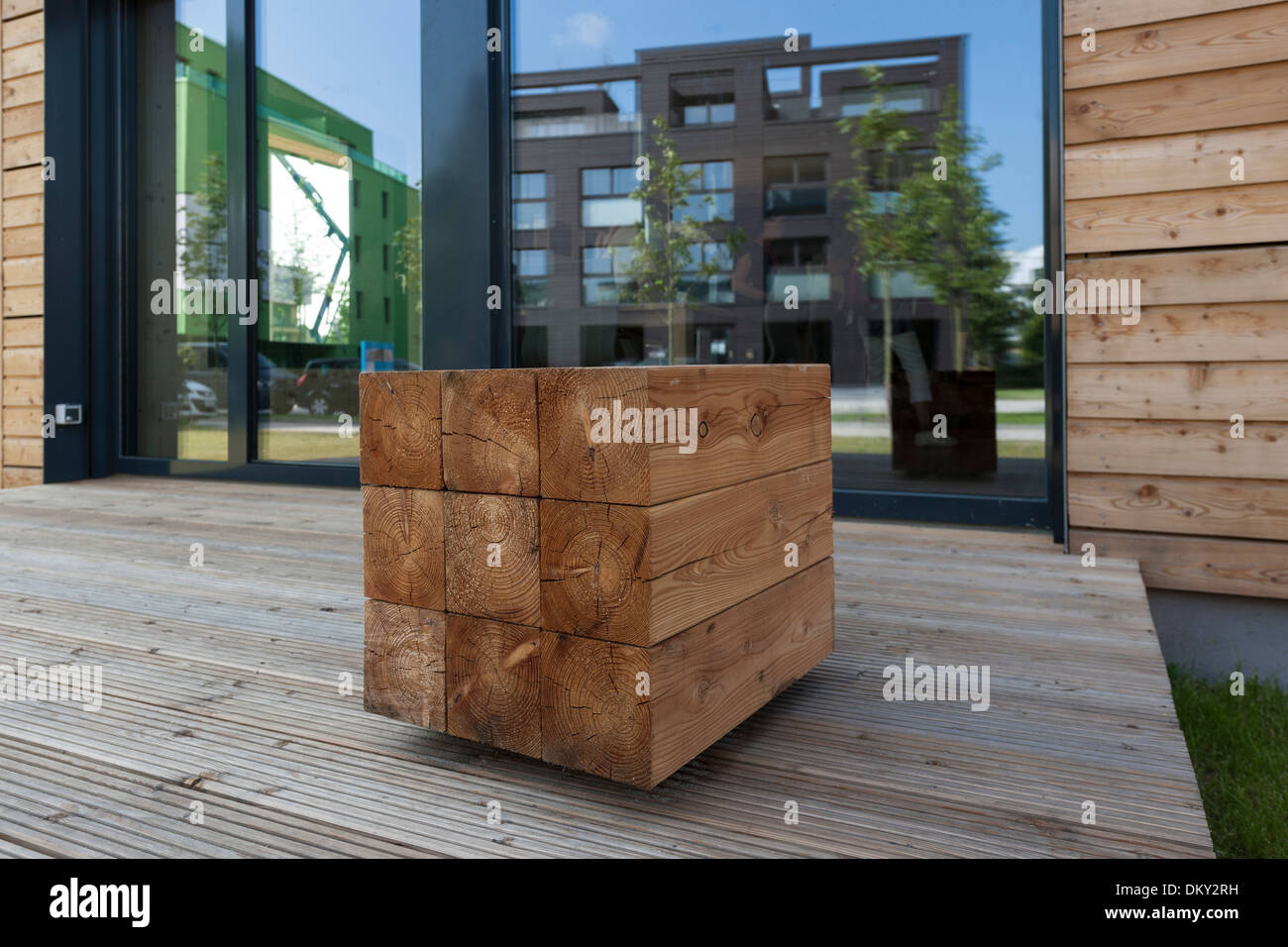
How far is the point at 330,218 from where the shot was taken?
4977 mm

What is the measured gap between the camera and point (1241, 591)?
2.69 metres

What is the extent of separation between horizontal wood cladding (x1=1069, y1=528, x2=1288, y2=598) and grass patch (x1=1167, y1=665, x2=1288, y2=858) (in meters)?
0.28

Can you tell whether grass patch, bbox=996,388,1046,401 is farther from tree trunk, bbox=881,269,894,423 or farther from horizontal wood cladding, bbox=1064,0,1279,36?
horizontal wood cladding, bbox=1064,0,1279,36

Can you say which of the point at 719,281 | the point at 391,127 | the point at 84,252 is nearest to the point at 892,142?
the point at 719,281

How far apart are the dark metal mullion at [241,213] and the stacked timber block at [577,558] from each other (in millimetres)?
3938

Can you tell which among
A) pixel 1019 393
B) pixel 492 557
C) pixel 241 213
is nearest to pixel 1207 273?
pixel 1019 393

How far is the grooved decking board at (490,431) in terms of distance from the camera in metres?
1.29

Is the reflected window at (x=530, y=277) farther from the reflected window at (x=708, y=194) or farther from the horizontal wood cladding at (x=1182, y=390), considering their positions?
the horizontal wood cladding at (x=1182, y=390)

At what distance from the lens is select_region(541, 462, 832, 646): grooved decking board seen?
1196 millimetres

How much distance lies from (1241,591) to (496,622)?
7.93ft

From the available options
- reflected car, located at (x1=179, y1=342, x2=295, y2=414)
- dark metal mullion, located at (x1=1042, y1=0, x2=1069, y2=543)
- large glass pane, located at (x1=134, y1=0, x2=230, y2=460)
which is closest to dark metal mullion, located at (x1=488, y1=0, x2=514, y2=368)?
reflected car, located at (x1=179, y1=342, x2=295, y2=414)

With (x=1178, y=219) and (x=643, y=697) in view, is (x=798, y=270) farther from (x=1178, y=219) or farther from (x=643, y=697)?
(x=643, y=697)

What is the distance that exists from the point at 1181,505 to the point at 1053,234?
1.14 metres
